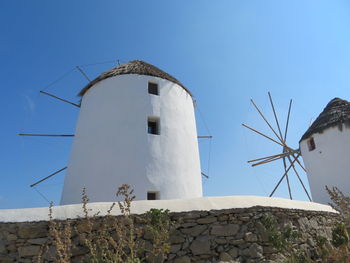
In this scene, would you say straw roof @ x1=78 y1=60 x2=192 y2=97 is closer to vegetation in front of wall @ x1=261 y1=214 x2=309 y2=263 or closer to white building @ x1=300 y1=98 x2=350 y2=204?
white building @ x1=300 y1=98 x2=350 y2=204

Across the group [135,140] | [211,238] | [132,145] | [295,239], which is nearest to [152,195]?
[132,145]

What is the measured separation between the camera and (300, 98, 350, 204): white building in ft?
31.4

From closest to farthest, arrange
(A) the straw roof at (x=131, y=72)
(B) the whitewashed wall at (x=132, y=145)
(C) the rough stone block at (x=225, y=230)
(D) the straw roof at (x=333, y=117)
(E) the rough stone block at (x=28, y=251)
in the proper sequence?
(E) the rough stone block at (x=28, y=251)
(C) the rough stone block at (x=225, y=230)
(B) the whitewashed wall at (x=132, y=145)
(A) the straw roof at (x=131, y=72)
(D) the straw roof at (x=333, y=117)

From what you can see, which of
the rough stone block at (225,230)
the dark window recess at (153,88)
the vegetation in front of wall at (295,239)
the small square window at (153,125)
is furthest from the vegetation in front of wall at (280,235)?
the dark window recess at (153,88)

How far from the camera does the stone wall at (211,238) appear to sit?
4309 millimetres

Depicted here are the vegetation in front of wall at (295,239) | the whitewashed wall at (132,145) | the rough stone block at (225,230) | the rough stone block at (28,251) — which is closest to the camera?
the vegetation in front of wall at (295,239)

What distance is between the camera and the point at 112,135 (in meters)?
7.83

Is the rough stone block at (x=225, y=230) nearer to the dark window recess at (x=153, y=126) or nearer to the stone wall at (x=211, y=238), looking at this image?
the stone wall at (x=211, y=238)

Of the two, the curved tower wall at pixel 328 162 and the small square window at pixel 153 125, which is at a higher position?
the small square window at pixel 153 125

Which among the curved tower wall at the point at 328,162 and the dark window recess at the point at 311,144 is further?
the dark window recess at the point at 311,144

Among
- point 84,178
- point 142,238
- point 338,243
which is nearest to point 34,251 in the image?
point 142,238

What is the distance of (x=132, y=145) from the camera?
7.68 m

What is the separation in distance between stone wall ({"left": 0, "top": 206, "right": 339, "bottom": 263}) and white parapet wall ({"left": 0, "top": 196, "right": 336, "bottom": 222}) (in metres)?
0.09

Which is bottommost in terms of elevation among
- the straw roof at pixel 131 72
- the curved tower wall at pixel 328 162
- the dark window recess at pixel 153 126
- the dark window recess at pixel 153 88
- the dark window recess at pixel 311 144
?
the curved tower wall at pixel 328 162
